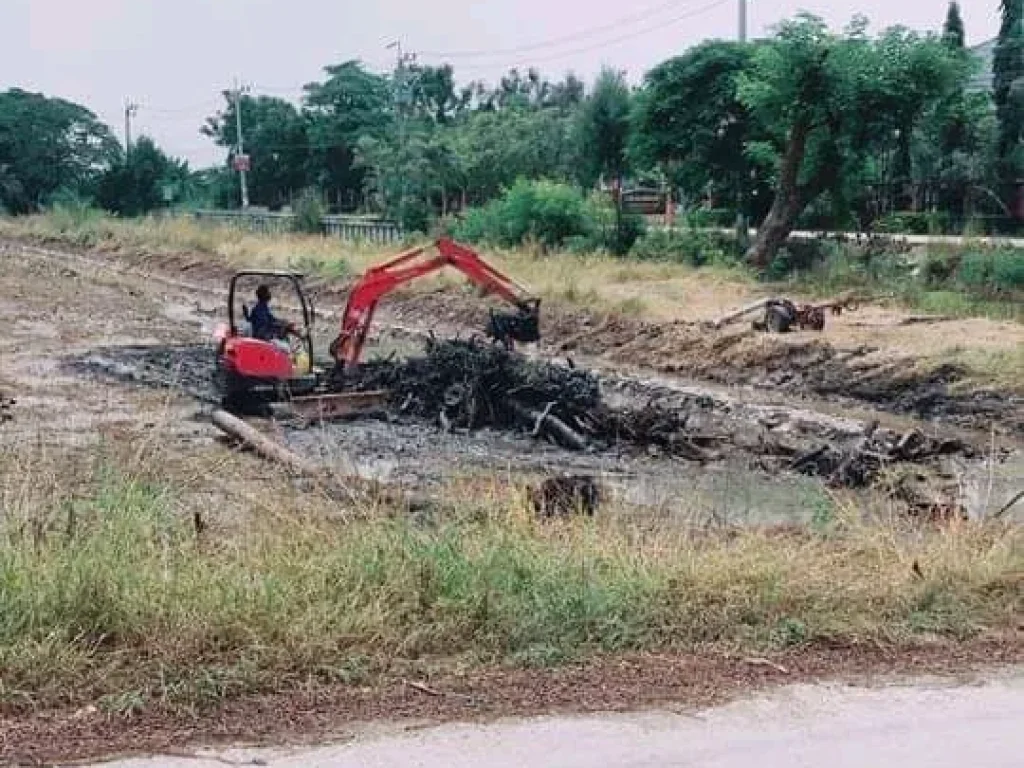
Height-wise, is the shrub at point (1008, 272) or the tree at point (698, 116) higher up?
the tree at point (698, 116)

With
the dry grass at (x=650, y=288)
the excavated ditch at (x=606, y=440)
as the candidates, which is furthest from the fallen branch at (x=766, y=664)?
the dry grass at (x=650, y=288)

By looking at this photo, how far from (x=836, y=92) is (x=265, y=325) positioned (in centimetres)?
1796

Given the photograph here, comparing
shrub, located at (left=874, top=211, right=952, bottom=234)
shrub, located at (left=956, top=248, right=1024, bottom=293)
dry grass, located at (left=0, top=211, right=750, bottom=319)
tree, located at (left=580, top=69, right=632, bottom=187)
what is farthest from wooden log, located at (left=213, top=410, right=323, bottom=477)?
tree, located at (left=580, top=69, right=632, bottom=187)

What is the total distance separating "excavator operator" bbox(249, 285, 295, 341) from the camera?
18847 mm

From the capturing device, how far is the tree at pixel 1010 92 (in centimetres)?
4369

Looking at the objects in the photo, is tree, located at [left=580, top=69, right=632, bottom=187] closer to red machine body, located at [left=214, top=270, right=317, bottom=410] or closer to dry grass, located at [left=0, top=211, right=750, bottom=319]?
dry grass, located at [left=0, top=211, right=750, bottom=319]

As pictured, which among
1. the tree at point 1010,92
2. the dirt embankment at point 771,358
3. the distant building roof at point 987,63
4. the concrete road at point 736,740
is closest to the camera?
the concrete road at point 736,740

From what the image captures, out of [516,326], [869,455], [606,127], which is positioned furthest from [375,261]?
[869,455]

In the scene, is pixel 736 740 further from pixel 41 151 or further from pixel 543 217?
pixel 41 151

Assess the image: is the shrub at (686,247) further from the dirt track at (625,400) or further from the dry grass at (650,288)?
the dirt track at (625,400)

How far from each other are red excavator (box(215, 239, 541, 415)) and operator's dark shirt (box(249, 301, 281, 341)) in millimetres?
101

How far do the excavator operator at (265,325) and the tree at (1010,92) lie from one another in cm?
3030

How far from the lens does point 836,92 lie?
31781 mm

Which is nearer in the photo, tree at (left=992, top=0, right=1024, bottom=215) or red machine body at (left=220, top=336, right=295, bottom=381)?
red machine body at (left=220, top=336, right=295, bottom=381)
